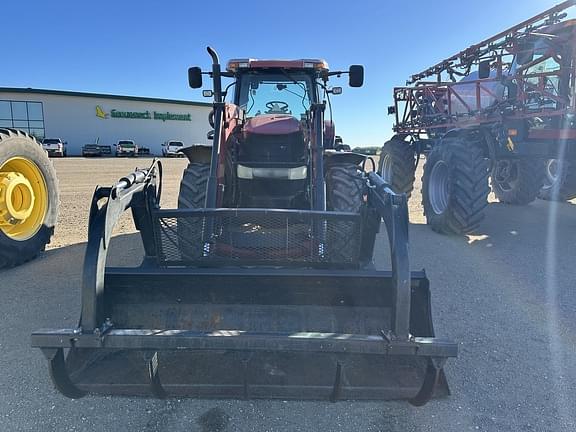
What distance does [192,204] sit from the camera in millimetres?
3967

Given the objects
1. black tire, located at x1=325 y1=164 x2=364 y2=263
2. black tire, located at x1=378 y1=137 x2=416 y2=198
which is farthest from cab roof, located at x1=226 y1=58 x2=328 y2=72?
black tire, located at x1=378 y1=137 x2=416 y2=198

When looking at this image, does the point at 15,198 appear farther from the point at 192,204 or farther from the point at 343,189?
the point at 343,189

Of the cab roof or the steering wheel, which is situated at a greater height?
the cab roof

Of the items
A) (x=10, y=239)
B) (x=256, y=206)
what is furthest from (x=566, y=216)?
(x=10, y=239)

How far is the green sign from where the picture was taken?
42219 mm

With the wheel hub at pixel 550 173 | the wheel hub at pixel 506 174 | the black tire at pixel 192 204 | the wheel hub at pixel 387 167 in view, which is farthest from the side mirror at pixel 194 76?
the wheel hub at pixel 550 173

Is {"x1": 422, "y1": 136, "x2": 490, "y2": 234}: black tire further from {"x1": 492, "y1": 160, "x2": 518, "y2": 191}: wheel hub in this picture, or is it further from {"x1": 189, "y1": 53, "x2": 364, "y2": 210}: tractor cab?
Result: {"x1": 492, "y1": 160, "x2": 518, "y2": 191}: wheel hub

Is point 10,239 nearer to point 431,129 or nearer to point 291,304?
point 291,304

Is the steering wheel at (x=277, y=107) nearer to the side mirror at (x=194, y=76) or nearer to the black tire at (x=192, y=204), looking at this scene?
the side mirror at (x=194, y=76)

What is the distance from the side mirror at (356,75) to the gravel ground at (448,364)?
7.53 ft

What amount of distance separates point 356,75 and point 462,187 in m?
2.50

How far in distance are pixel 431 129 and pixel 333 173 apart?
5.86 m

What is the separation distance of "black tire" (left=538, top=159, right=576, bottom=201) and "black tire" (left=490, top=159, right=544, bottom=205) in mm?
309

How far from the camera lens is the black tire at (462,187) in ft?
18.1
